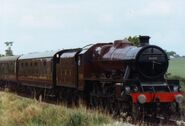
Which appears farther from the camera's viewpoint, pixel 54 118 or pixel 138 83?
pixel 138 83

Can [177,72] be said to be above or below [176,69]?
above

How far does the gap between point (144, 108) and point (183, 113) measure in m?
2.52

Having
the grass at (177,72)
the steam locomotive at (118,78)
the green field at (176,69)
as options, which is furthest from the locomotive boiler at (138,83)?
the green field at (176,69)

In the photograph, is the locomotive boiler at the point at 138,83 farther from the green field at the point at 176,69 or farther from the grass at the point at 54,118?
the green field at the point at 176,69

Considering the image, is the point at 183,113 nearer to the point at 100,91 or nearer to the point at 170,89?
the point at 170,89

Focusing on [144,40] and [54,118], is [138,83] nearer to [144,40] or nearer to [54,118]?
[144,40]

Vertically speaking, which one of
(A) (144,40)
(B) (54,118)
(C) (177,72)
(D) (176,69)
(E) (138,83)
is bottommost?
(D) (176,69)

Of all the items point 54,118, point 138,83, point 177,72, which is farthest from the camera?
point 177,72

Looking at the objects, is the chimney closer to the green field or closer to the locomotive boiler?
the locomotive boiler

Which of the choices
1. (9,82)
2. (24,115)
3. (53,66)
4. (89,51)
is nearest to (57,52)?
(53,66)

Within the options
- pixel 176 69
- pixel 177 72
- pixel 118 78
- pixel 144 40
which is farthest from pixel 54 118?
pixel 176 69

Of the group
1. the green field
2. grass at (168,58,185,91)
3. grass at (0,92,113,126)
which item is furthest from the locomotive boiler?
the green field

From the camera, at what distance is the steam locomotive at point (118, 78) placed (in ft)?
62.2

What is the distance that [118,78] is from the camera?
2030cm
